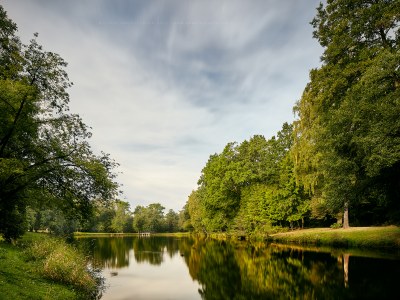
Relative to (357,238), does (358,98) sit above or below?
above

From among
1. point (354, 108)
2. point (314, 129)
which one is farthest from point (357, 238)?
point (354, 108)

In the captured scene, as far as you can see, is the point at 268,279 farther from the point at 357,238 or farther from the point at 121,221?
the point at 121,221

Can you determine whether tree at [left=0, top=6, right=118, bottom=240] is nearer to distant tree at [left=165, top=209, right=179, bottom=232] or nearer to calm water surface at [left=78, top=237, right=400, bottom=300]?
calm water surface at [left=78, top=237, right=400, bottom=300]

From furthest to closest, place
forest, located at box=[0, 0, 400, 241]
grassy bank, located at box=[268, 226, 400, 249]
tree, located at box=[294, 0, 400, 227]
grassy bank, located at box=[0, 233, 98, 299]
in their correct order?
grassy bank, located at box=[268, 226, 400, 249] → tree, located at box=[294, 0, 400, 227] → forest, located at box=[0, 0, 400, 241] → grassy bank, located at box=[0, 233, 98, 299]

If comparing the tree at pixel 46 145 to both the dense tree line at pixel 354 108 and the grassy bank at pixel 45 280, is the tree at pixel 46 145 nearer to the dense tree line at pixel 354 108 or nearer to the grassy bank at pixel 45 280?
the grassy bank at pixel 45 280

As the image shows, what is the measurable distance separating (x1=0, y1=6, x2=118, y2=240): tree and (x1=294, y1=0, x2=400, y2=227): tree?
16773 millimetres

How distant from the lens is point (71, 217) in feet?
57.1

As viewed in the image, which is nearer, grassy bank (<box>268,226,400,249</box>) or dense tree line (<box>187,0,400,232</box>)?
dense tree line (<box>187,0,400,232</box>)

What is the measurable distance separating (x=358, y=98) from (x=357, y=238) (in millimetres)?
19700

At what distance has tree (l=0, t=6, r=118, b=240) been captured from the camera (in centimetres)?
1459

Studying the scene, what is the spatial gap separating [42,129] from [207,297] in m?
13.5

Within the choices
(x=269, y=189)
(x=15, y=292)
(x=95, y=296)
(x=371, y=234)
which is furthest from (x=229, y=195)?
(x=15, y=292)

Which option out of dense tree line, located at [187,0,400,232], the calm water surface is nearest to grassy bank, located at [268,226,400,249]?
dense tree line, located at [187,0,400,232]

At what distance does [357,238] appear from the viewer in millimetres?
33094
